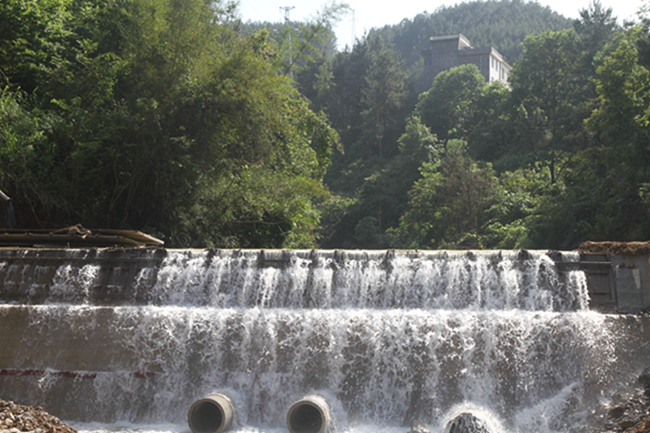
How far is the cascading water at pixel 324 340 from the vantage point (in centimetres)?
767

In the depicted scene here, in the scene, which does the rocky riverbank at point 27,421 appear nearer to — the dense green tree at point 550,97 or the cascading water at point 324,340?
the cascading water at point 324,340

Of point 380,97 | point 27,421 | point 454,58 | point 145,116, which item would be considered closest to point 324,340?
point 27,421

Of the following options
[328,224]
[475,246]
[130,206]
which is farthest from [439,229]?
[130,206]

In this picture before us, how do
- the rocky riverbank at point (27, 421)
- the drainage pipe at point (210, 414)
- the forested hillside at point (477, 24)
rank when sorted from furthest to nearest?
1. the forested hillside at point (477, 24)
2. the drainage pipe at point (210, 414)
3. the rocky riverbank at point (27, 421)

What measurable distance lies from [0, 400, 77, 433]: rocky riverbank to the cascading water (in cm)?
111

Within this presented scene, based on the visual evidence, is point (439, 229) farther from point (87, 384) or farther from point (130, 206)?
point (87, 384)

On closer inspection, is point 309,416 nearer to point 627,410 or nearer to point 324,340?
point 324,340

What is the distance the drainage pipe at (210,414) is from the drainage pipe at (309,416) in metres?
0.86

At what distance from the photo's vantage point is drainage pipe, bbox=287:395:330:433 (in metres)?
7.13

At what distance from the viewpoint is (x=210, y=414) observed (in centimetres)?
754

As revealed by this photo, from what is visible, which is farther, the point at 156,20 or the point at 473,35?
the point at 473,35

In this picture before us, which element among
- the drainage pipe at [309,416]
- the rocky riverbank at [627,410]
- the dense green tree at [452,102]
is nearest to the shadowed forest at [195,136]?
the drainage pipe at [309,416]

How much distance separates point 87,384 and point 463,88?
4503cm

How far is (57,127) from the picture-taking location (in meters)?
12.7
